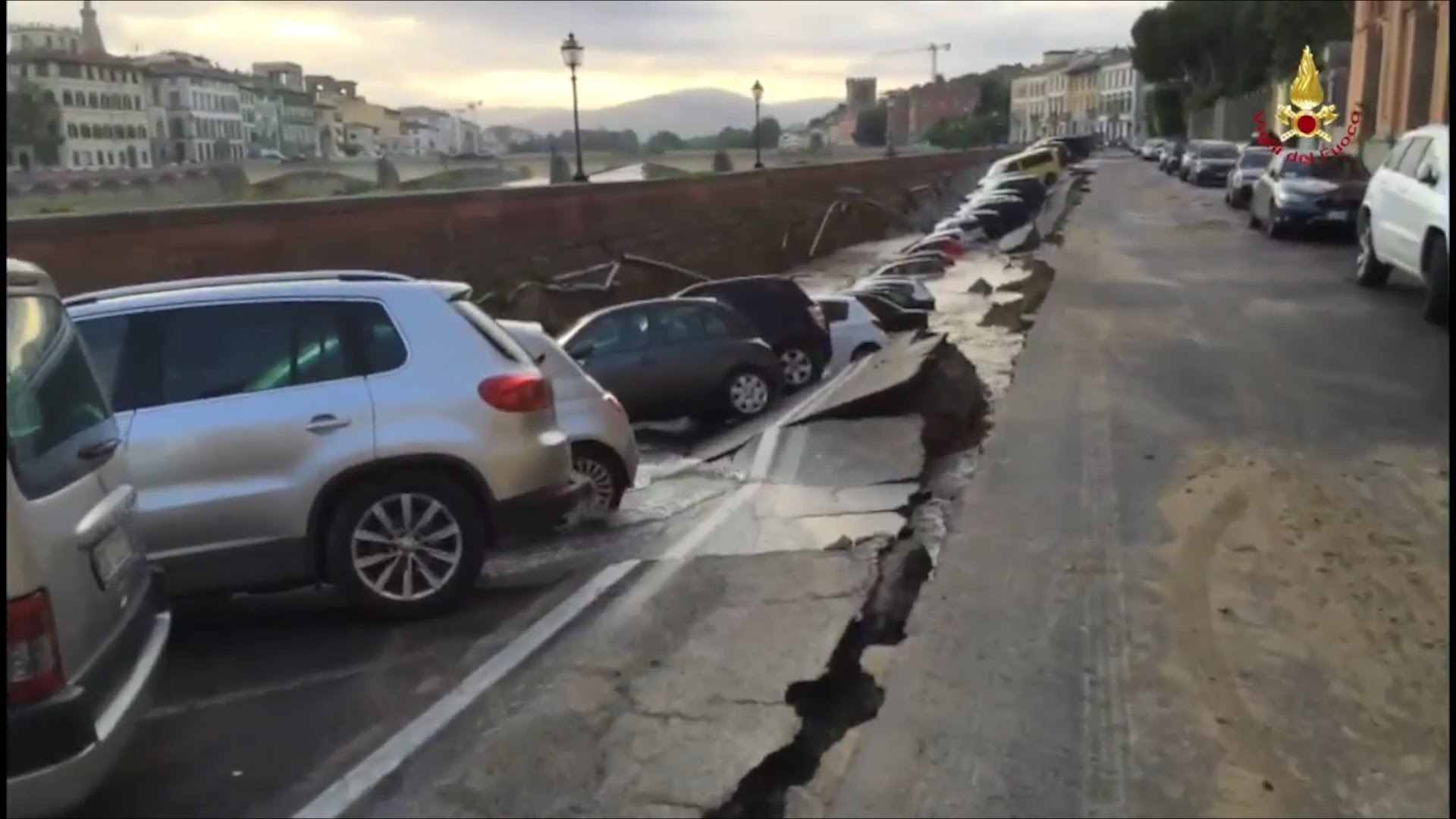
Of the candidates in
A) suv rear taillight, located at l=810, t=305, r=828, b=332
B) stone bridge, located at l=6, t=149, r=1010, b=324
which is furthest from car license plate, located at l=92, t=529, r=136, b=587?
suv rear taillight, located at l=810, t=305, r=828, b=332

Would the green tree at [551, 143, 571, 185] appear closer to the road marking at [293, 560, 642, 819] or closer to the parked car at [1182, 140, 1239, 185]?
the parked car at [1182, 140, 1239, 185]

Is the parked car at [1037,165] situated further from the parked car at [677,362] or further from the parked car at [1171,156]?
the parked car at [677,362]

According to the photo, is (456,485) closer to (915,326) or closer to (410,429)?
(410,429)

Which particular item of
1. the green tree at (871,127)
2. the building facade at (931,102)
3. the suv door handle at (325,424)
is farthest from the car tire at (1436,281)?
the building facade at (931,102)

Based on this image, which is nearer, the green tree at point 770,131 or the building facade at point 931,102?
the green tree at point 770,131

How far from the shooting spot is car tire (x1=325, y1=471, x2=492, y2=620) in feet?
21.3

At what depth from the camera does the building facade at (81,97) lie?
32500 mm

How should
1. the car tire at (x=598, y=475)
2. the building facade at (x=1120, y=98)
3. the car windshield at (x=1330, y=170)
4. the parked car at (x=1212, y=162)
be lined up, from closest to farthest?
the car tire at (x=598, y=475)
the car windshield at (x=1330, y=170)
the parked car at (x=1212, y=162)
the building facade at (x=1120, y=98)

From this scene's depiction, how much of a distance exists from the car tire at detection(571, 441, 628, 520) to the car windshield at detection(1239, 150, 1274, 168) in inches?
1058

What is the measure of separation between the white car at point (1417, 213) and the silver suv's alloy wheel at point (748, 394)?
6536mm

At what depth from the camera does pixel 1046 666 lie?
5.17 meters

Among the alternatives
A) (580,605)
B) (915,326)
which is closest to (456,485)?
(580,605)

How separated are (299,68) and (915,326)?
62197mm

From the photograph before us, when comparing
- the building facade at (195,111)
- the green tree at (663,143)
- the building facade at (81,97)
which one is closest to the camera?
the building facade at (81,97)
